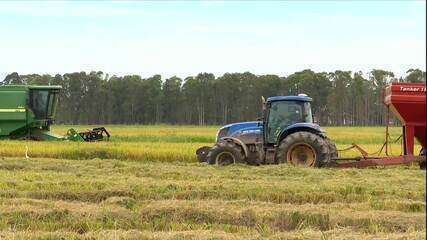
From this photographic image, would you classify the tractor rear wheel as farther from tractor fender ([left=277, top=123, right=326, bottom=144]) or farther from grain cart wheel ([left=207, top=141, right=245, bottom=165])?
tractor fender ([left=277, top=123, right=326, bottom=144])

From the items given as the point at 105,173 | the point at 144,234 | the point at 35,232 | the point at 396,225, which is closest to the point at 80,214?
the point at 35,232

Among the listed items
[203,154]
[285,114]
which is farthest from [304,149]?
[203,154]

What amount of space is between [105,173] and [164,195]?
351cm

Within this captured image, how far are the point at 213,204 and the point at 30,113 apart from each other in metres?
16.8

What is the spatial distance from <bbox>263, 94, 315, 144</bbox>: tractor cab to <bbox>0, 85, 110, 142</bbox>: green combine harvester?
10545 millimetres

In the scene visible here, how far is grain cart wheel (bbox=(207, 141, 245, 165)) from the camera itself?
13258 mm

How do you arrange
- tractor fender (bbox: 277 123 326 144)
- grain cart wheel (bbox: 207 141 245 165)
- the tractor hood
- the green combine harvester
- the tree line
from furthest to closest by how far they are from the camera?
the tree line < the green combine harvester < the tractor hood < grain cart wheel (bbox: 207 141 245 165) < tractor fender (bbox: 277 123 326 144)

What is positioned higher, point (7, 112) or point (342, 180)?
point (7, 112)

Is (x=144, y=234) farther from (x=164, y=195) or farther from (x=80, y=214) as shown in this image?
(x=164, y=195)

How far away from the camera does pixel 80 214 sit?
22.0 ft

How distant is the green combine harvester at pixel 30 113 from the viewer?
22.2 m

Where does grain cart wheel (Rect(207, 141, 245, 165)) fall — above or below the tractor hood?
below

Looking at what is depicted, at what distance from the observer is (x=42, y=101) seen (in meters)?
22.9

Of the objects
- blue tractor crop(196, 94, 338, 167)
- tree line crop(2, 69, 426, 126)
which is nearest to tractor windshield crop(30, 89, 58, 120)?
blue tractor crop(196, 94, 338, 167)
